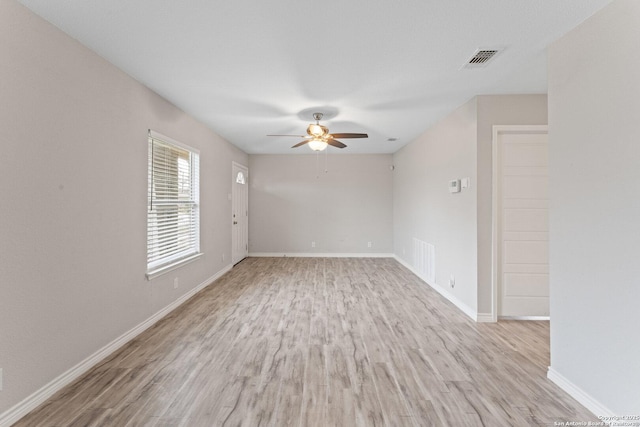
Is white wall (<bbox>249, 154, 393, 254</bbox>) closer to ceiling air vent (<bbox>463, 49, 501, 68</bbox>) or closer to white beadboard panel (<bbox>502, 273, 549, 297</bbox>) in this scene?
white beadboard panel (<bbox>502, 273, 549, 297</bbox>)

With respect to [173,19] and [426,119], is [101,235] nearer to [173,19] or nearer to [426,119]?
[173,19]

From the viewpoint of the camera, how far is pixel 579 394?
6.44 ft

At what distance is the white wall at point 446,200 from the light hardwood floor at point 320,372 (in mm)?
567

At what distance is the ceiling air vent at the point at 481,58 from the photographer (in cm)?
237

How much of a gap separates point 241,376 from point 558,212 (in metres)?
2.72

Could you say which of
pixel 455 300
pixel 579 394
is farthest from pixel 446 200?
pixel 579 394

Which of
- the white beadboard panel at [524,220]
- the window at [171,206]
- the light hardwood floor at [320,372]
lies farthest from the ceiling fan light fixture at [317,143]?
the white beadboard panel at [524,220]

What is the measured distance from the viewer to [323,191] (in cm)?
740

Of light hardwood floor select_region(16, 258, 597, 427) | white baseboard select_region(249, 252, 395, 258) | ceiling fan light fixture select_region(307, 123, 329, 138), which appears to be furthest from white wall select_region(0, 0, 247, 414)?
white baseboard select_region(249, 252, 395, 258)

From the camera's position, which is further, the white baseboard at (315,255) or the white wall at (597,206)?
the white baseboard at (315,255)

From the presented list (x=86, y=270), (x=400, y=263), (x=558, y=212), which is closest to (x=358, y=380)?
(x=558, y=212)

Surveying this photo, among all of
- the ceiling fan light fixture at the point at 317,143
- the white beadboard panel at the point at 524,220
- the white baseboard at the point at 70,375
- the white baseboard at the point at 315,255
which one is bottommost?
the white baseboard at the point at 70,375

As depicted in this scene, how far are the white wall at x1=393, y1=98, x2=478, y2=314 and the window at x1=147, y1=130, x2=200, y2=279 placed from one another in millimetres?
3673

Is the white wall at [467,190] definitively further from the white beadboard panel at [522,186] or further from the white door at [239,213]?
the white door at [239,213]
